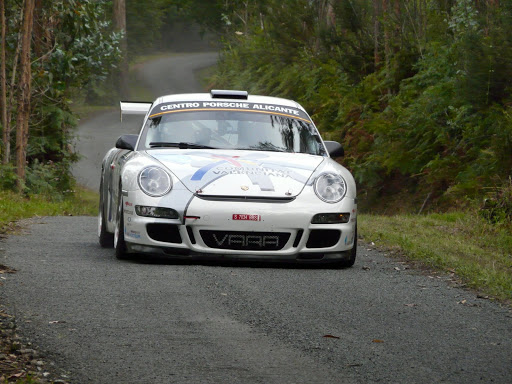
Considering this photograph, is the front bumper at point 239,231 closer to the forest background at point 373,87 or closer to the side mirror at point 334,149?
A: the side mirror at point 334,149

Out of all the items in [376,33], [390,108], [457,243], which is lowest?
[457,243]

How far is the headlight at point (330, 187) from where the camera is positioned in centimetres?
858

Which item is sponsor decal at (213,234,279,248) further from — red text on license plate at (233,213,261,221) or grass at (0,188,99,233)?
grass at (0,188,99,233)

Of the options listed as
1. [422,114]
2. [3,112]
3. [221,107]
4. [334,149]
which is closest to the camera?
[334,149]

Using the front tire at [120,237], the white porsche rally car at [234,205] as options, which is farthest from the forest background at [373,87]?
the front tire at [120,237]

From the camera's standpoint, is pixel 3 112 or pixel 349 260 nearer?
pixel 349 260

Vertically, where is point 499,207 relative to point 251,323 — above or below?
below

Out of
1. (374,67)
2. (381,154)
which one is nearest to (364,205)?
(381,154)

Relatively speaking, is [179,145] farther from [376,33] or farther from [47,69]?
[47,69]

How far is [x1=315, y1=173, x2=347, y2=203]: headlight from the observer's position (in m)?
8.58

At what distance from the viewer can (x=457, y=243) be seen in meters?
11.1

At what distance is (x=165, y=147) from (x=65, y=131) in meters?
17.9

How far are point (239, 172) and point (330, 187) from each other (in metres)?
0.78

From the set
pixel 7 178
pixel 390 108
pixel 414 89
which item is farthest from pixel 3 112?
pixel 414 89
